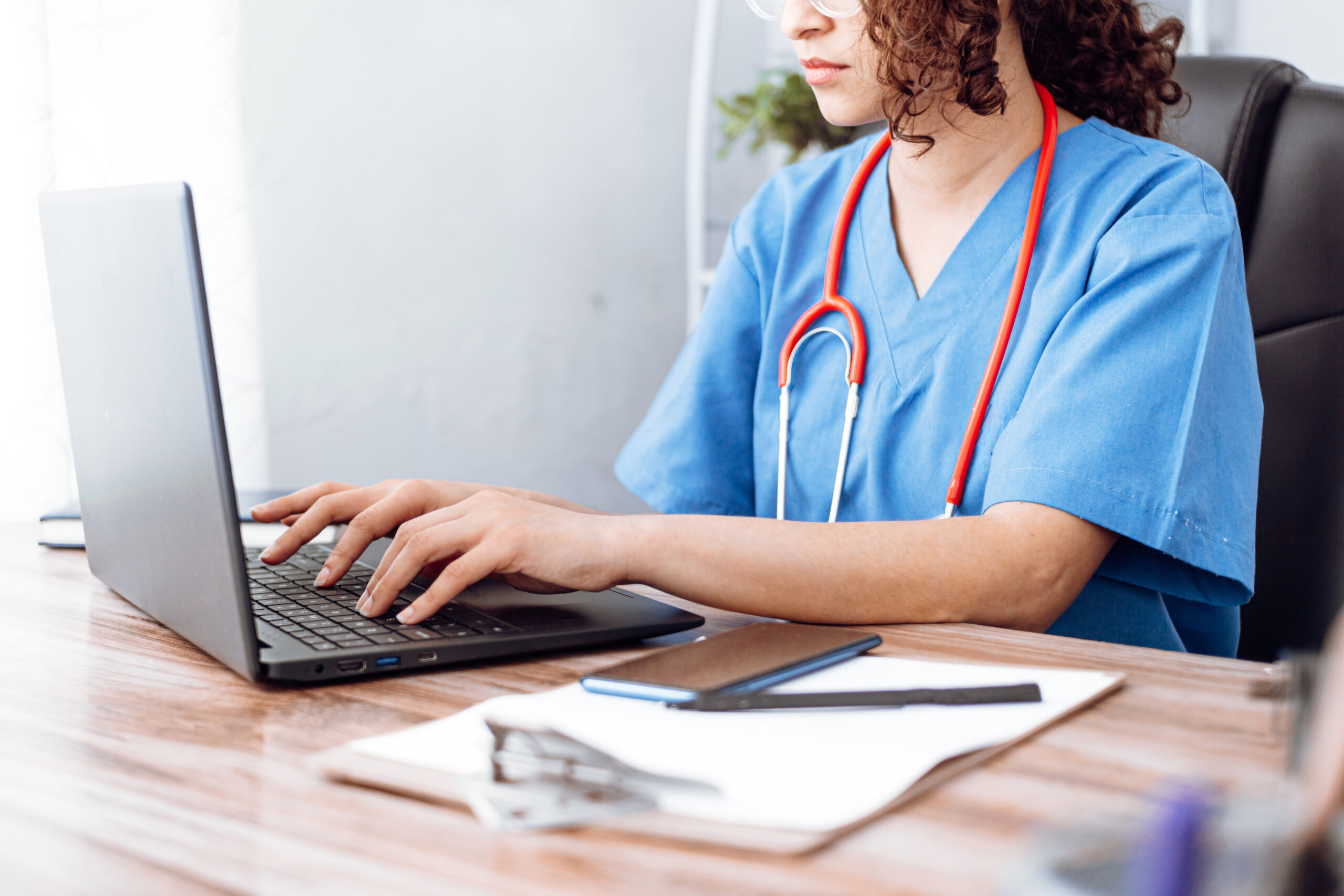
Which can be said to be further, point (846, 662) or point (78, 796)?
point (846, 662)

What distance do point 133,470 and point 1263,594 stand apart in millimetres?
917

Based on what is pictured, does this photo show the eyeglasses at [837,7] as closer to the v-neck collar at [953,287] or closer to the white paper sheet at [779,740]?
the v-neck collar at [953,287]

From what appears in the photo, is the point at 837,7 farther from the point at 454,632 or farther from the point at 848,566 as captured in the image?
the point at 454,632

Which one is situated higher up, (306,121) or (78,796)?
(306,121)

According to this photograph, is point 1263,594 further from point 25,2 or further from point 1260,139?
point 25,2

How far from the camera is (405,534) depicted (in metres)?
0.65

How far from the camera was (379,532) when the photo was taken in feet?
2.34

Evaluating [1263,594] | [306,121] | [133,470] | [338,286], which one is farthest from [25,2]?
[1263,594]

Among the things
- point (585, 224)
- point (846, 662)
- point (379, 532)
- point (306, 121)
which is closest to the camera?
point (846, 662)

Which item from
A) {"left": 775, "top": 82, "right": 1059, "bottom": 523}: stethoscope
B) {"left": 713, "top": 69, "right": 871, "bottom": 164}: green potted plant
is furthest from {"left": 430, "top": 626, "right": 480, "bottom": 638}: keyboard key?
{"left": 713, "top": 69, "right": 871, "bottom": 164}: green potted plant

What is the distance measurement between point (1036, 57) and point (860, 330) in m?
0.33

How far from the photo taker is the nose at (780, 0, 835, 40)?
3.04 feet

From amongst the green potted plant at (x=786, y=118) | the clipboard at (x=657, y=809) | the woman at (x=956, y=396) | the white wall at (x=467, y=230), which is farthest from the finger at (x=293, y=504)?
the green potted plant at (x=786, y=118)

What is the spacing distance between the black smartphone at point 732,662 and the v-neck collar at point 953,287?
394 mm
